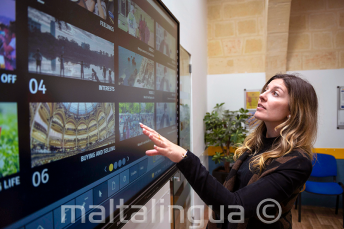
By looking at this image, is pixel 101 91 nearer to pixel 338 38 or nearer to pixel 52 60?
pixel 52 60

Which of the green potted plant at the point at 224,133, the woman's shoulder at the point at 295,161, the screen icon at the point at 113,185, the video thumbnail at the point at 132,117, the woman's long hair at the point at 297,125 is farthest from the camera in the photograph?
the green potted plant at the point at 224,133

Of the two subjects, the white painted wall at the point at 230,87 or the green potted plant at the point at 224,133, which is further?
the white painted wall at the point at 230,87

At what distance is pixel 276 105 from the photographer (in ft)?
4.66

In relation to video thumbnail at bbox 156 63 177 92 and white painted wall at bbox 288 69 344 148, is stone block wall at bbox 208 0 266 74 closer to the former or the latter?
white painted wall at bbox 288 69 344 148

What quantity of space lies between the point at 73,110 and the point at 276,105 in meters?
1.21

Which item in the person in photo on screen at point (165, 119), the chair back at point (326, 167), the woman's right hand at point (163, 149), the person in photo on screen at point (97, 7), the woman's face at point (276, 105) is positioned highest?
the person in photo on screen at point (97, 7)

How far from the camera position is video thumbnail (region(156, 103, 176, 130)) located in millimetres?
1415

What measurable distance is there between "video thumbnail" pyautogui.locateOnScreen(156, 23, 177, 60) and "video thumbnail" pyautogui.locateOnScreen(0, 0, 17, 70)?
954 mm

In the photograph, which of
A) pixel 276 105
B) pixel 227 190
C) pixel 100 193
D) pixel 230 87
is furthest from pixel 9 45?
pixel 230 87

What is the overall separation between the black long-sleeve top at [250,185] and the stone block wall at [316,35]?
349 centimetres

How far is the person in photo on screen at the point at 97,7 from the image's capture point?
79 cm

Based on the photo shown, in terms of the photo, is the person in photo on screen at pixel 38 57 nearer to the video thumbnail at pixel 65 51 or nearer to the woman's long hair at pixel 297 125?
the video thumbnail at pixel 65 51

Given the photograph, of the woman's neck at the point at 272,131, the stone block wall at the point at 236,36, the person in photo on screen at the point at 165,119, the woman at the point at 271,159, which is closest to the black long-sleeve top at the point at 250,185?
the woman at the point at 271,159

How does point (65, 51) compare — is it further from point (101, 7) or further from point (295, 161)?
point (295, 161)
